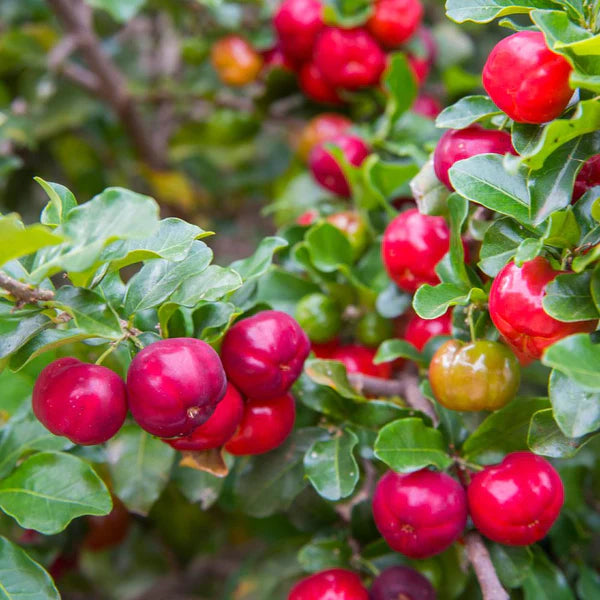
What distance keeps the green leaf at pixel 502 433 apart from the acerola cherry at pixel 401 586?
0.17m

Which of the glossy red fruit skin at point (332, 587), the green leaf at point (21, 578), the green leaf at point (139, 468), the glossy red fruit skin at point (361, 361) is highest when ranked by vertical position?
the green leaf at point (21, 578)

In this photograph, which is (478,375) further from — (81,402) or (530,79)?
(81,402)

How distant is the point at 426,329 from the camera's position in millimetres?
1056

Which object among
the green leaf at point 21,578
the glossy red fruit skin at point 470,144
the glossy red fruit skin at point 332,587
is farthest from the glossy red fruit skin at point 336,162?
the green leaf at point 21,578

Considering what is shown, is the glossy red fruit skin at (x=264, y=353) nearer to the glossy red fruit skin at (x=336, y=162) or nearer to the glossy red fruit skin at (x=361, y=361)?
the glossy red fruit skin at (x=361, y=361)

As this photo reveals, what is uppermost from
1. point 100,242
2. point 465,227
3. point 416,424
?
point 100,242

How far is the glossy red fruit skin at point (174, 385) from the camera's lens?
711 mm

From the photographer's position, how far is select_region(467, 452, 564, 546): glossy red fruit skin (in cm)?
81

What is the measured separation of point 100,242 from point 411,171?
0.64 meters

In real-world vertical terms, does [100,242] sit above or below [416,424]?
above

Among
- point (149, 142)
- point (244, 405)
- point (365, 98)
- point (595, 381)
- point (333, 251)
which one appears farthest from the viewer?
point (149, 142)

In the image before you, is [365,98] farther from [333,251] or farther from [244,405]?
[244,405]

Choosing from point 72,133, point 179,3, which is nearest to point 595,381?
point 179,3

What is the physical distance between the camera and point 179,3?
1876 millimetres
